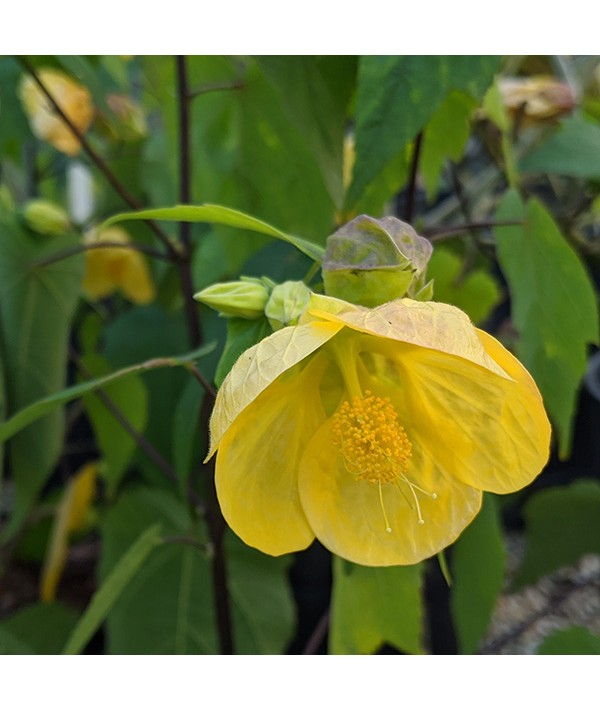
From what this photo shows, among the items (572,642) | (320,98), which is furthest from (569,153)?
(572,642)

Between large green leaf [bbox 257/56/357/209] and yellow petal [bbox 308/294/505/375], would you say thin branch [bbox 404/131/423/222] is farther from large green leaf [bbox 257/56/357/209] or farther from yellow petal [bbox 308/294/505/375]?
yellow petal [bbox 308/294/505/375]

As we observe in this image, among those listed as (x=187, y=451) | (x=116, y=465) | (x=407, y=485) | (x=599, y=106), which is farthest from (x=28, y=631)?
(x=599, y=106)

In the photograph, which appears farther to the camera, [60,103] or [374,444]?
[60,103]

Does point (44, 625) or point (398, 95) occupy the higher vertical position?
point (398, 95)

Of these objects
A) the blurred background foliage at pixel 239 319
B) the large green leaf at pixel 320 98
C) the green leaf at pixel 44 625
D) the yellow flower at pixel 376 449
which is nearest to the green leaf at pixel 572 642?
the blurred background foliage at pixel 239 319

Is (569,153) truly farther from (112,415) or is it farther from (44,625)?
(44,625)

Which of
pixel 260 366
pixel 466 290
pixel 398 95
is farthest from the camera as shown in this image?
pixel 466 290

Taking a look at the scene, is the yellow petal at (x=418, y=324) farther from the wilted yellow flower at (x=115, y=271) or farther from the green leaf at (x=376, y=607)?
the wilted yellow flower at (x=115, y=271)
